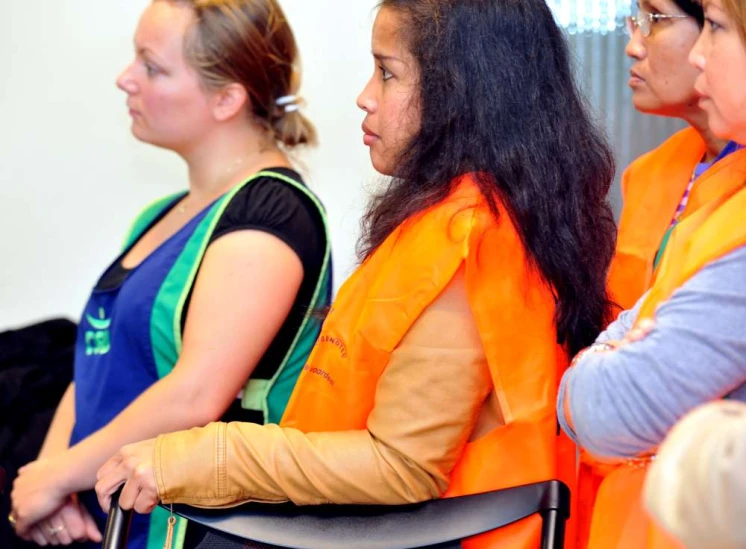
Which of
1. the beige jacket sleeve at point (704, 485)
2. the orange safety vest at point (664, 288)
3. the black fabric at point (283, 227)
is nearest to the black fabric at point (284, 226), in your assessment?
the black fabric at point (283, 227)

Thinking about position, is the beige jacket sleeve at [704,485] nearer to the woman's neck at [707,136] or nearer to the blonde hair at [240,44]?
the woman's neck at [707,136]

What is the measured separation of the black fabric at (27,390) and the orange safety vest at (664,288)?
1219mm

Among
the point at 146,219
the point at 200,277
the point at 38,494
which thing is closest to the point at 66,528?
the point at 38,494

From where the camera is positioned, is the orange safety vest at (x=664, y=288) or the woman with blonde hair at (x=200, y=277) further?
the woman with blonde hair at (x=200, y=277)

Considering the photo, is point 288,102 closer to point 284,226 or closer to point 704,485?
point 284,226

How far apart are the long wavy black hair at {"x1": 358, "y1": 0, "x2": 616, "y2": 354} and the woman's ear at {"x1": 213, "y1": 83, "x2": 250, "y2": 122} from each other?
59 cm

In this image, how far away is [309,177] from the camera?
2238mm

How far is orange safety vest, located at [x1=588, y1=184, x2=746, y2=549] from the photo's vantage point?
2.95ft

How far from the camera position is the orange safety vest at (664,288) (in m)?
0.90

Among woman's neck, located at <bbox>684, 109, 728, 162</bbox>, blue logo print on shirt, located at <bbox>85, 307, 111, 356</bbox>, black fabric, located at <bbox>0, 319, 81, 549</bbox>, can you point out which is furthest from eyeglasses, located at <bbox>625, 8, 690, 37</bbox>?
black fabric, located at <bbox>0, 319, 81, 549</bbox>

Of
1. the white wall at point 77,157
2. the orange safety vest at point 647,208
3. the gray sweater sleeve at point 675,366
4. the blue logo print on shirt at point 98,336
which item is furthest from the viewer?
the white wall at point 77,157

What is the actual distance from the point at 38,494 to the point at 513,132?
0.98 meters

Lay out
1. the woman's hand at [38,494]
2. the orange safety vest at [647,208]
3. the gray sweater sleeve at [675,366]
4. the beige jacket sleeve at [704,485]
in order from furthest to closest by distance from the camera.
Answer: the woman's hand at [38,494] < the orange safety vest at [647,208] < the gray sweater sleeve at [675,366] < the beige jacket sleeve at [704,485]

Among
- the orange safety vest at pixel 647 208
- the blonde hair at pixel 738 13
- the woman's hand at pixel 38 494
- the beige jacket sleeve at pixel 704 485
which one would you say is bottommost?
the woman's hand at pixel 38 494
